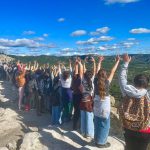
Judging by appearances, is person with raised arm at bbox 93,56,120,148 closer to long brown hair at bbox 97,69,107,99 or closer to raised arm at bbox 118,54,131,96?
long brown hair at bbox 97,69,107,99

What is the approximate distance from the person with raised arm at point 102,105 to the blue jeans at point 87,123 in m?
0.99

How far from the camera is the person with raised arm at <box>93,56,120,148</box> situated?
8163 mm

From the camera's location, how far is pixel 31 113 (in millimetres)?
14984

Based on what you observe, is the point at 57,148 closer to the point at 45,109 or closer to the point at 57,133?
the point at 57,133

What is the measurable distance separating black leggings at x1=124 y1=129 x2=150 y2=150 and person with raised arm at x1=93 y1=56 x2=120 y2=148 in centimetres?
163

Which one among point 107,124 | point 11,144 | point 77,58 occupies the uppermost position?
point 77,58

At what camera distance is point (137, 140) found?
6555mm

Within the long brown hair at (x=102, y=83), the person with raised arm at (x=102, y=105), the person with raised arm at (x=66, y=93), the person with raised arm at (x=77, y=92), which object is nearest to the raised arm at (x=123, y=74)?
the person with raised arm at (x=102, y=105)

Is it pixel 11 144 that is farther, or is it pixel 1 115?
pixel 1 115

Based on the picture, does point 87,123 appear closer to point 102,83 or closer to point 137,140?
point 102,83

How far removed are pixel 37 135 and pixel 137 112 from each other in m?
4.15

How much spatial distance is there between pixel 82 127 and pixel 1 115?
590cm

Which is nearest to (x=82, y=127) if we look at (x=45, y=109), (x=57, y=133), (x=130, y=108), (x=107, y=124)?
(x=57, y=133)

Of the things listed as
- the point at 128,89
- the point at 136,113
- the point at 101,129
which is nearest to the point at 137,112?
the point at 136,113
